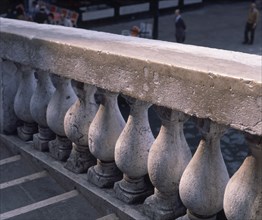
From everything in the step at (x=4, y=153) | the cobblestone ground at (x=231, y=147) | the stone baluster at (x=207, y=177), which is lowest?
the cobblestone ground at (x=231, y=147)

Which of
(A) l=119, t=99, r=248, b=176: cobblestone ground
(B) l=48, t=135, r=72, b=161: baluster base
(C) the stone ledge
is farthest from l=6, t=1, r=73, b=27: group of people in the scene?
(B) l=48, t=135, r=72, b=161: baluster base

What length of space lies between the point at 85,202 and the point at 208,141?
0.97 metres

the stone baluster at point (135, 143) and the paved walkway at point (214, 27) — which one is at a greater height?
the stone baluster at point (135, 143)

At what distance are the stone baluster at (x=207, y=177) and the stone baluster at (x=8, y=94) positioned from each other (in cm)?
157

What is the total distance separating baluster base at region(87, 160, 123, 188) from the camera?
9.16 ft

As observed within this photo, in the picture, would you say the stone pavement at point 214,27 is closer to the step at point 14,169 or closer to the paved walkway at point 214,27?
the paved walkway at point 214,27

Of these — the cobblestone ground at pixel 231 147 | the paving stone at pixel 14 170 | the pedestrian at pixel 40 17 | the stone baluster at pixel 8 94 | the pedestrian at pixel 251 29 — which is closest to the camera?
the paving stone at pixel 14 170

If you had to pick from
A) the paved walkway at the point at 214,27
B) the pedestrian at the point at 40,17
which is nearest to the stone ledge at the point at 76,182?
the pedestrian at the point at 40,17

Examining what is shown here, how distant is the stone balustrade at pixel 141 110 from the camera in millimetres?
1948

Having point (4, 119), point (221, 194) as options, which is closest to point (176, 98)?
point (221, 194)

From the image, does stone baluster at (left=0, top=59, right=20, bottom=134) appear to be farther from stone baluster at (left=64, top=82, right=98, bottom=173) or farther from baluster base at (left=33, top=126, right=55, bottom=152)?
stone baluster at (left=64, top=82, right=98, bottom=173)

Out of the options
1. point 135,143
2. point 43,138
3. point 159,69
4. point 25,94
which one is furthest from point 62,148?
point 159,69

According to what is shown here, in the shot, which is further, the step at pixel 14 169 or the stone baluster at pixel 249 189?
the step at pixel 14 169

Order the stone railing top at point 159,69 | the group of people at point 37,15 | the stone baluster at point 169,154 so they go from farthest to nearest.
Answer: the group of people at point 37,15 → the stone baluster at point 169,154 → the stone railing top at point 159,69
